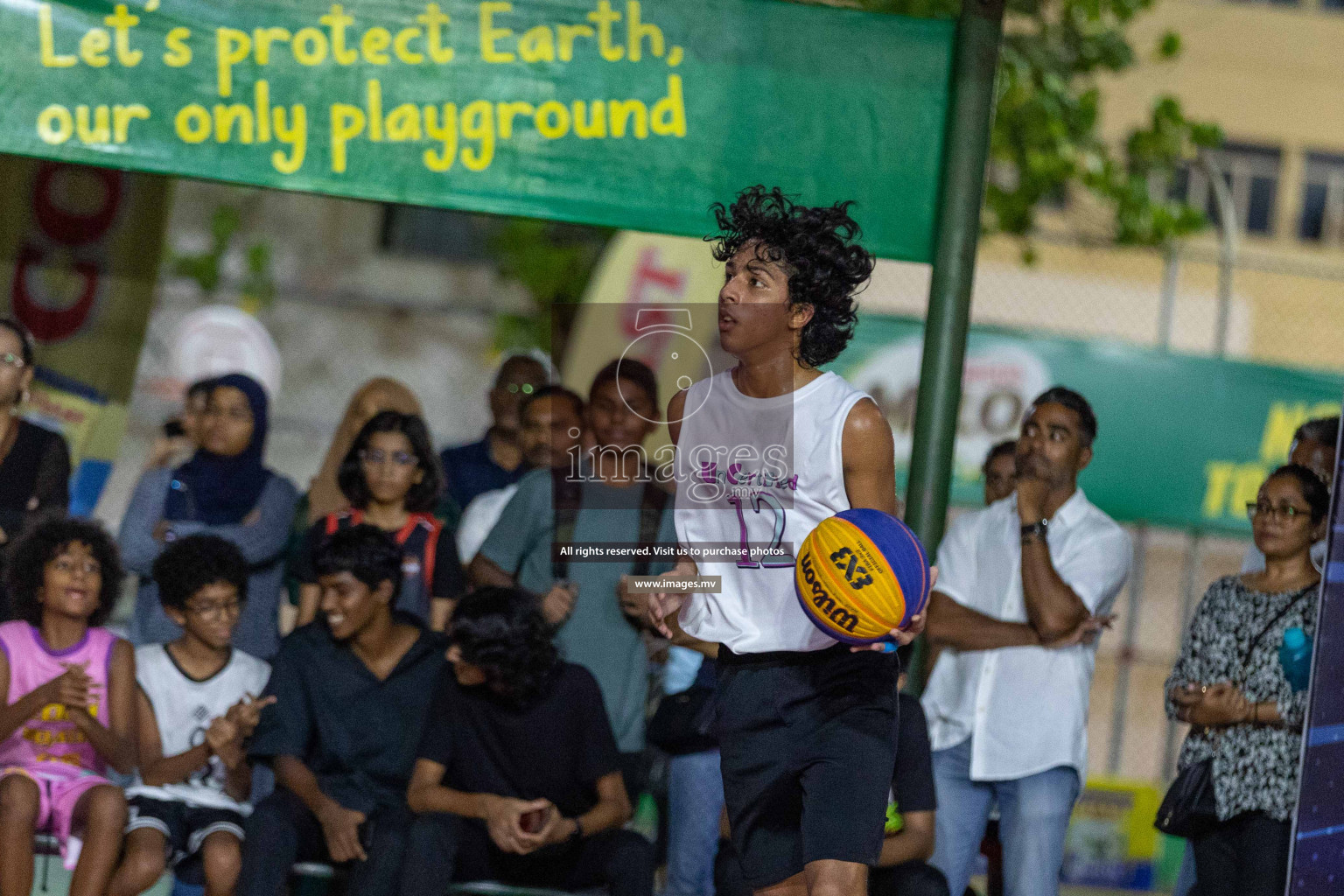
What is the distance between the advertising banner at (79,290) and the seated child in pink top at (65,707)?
5.52ft

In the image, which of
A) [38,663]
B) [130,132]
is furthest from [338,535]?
[130,132]

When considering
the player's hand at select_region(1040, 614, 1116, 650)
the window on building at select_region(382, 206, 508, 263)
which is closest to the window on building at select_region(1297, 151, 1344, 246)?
the window on building at select_region(382, 206, 508, 263)

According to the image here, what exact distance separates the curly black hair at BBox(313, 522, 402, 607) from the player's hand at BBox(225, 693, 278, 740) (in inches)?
19.3

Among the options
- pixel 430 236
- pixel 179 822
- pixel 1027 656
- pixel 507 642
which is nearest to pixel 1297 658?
pixel 1027 656

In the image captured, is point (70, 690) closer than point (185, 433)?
Yes

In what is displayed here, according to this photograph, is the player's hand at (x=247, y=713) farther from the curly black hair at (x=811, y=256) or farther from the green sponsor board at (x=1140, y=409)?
the green sponsor board at (x=1140, y=409)

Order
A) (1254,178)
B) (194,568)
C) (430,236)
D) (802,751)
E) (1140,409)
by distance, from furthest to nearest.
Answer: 1. (1254,178)
2. (430,236)
3. (1140,409)
4. (194,568)
5. (802,751)

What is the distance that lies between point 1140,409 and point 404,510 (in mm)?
5115

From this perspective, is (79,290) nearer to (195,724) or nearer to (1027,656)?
(195,724)

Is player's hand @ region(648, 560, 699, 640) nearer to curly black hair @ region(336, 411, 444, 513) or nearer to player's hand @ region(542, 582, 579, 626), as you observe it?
player's hand @ region(542, 582, 579, 626)

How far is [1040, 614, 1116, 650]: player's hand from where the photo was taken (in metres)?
4.97

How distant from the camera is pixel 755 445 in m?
3.84

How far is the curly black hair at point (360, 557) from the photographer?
5203 millimetres

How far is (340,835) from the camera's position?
15.9 ft
